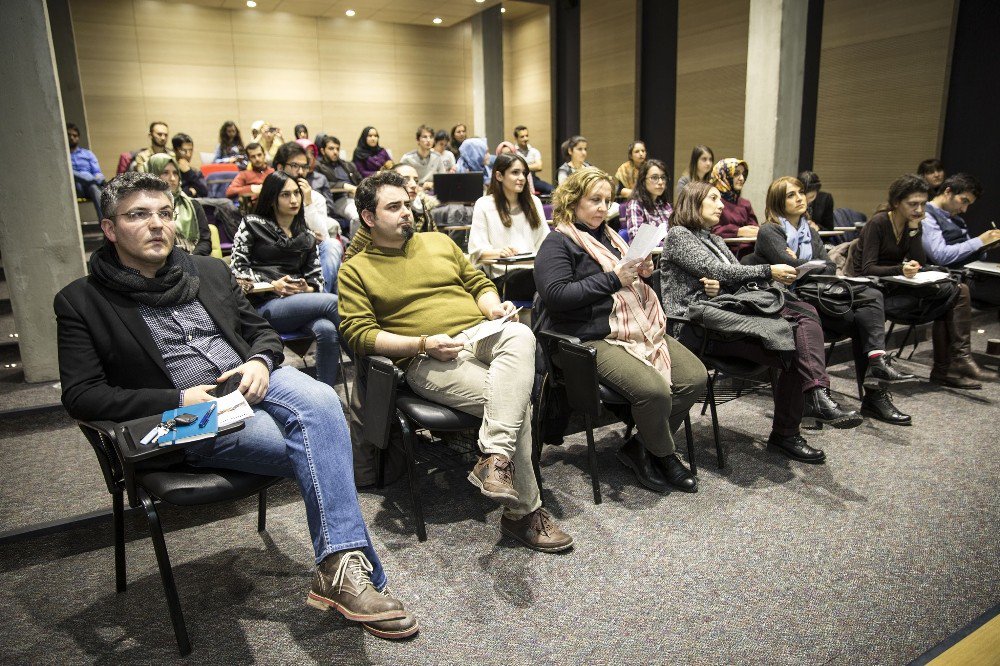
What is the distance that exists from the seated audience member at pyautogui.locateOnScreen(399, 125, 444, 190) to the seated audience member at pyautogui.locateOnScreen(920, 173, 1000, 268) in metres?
4.77

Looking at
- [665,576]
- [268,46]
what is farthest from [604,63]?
[665,576]

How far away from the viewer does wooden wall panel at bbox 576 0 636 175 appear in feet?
31.1

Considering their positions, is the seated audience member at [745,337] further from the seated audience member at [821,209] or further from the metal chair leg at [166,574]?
the seated audience member at [821,209]

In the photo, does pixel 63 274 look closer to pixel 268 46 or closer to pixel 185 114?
pixel 185 114

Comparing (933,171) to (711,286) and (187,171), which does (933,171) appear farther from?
(187,171)

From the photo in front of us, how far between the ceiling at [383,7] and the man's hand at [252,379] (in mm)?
8980

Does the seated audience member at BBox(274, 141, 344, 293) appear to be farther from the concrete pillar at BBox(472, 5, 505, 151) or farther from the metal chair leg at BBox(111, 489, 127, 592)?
the concrete pillar at BBox(472, 5, 505, 151)

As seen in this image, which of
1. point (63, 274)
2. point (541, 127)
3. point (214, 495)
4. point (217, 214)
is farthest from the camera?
point (541, 127)

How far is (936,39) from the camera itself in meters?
6.13

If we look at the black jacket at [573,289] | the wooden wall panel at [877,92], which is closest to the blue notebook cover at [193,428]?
the black jacket at [573,289]

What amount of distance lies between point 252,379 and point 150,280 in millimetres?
428

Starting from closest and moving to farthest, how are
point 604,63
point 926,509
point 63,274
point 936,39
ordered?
point 926,509 < point 63,274 < point 936,39 < point 604,63

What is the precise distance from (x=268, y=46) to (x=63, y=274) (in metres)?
7.85

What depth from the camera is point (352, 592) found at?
1809 millimetres
